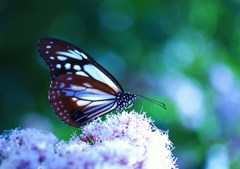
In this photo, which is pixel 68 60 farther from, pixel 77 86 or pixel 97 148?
pixel 97 148

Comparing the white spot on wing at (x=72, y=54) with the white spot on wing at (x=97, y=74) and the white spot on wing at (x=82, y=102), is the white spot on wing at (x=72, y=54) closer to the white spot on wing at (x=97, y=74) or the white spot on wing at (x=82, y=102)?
the white spot on wing at (x=97, y=74)

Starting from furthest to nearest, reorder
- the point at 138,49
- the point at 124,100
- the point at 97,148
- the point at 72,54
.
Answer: the point at 138,49 < the point at 124,100 < the point at 72,54 < the point at 97,148

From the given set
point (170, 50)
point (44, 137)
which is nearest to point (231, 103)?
point (170, 50)

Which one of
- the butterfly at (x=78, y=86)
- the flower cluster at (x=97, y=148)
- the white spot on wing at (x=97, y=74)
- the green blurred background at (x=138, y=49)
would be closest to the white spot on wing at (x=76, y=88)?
the butterfly at (x=78, y=86)

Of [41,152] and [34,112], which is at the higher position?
[34,112]

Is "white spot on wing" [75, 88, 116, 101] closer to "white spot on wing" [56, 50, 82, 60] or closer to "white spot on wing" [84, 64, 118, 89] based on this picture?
"white spot on wing" [84, 64, 118, 89]

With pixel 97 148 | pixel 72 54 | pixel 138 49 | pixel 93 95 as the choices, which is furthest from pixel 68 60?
pixel 138 49

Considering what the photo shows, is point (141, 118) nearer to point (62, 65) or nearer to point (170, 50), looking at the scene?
point (62, 65)

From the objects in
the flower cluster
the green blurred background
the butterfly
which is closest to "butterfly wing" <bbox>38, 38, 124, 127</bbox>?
the butterfly
